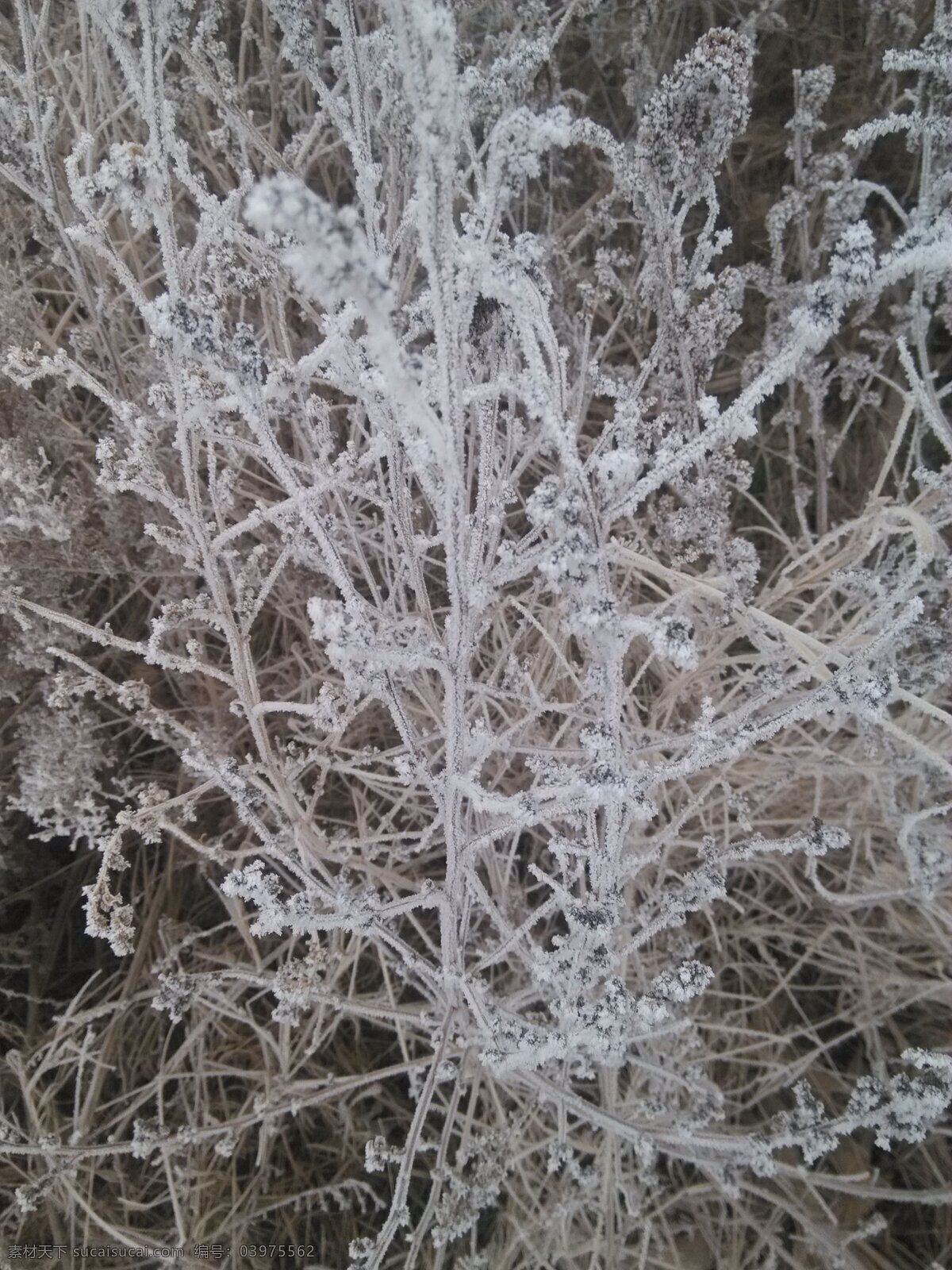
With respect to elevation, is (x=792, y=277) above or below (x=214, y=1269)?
above

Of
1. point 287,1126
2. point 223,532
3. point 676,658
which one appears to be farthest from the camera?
point 287,1126

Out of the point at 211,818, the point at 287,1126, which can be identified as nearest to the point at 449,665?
the point at 211,818

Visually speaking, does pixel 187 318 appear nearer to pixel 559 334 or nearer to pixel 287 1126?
pixel 559 334

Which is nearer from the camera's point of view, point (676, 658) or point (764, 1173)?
point (676, 658)

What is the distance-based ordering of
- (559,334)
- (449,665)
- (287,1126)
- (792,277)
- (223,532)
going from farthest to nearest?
(792,277), (287,1126), (559,334), (223,532), (449,665)

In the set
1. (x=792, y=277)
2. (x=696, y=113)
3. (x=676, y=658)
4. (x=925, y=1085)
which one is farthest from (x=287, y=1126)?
(x=792, y=277)

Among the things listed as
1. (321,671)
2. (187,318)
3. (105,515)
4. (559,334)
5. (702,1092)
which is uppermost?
(187,318)
